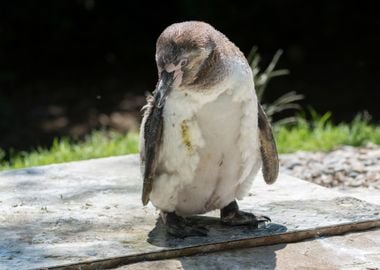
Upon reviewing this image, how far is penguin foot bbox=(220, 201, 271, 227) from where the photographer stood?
3753 mm

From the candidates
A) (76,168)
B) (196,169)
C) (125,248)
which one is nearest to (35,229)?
(125,248)

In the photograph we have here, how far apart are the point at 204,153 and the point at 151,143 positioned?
23 centimetres

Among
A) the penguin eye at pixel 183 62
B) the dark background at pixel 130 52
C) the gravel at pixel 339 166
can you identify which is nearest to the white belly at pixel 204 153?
the penguin eye at pixel 183 62

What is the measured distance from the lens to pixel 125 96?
9.97m

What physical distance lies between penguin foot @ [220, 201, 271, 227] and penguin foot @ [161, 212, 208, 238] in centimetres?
14

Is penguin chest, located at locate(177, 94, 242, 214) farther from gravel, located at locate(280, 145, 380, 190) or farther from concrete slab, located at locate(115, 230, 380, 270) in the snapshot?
gravel, located at locate(280, 145, 380, 190)

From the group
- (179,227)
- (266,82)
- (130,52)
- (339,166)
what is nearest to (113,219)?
(179,227)

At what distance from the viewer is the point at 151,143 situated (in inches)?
138

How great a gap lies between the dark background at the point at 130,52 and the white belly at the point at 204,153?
17.7 feet

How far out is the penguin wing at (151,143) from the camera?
138 inches

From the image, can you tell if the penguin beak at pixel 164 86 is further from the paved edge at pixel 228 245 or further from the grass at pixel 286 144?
the grass at pixel 286 144

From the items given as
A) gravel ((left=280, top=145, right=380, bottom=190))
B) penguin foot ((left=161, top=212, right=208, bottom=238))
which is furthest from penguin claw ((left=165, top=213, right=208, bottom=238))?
gravel ((left=280, top=145, right=380, bottom=190))

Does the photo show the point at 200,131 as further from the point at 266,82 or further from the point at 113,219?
the point at 266,82

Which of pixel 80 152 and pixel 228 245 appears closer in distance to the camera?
pixel 228 245
